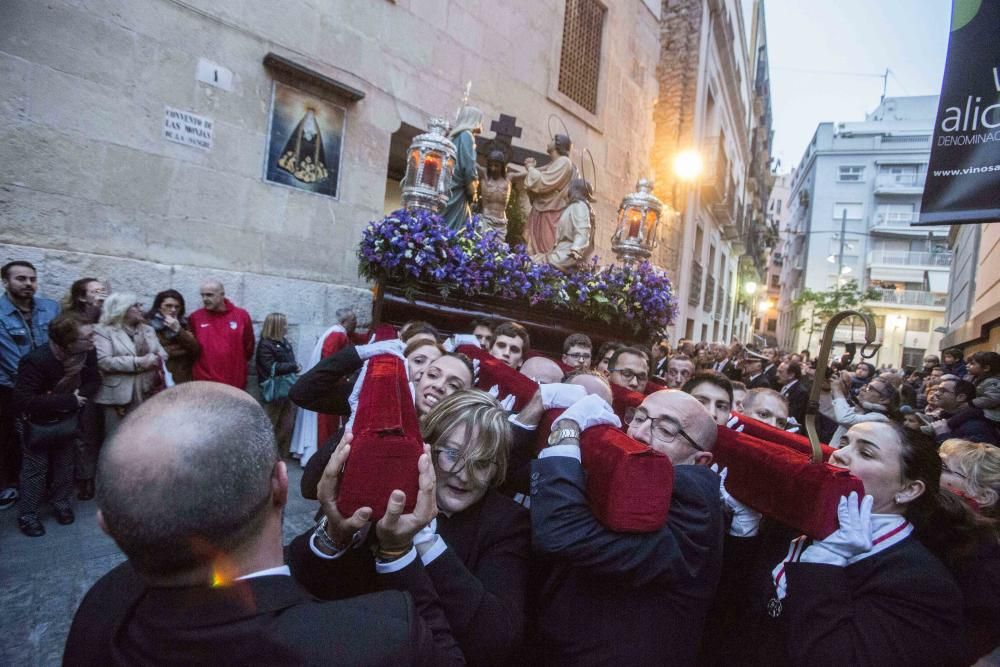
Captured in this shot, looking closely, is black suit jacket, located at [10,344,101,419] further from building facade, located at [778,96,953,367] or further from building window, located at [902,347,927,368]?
building window, located at [902,347,927,368]

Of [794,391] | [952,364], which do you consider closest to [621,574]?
[794,391]

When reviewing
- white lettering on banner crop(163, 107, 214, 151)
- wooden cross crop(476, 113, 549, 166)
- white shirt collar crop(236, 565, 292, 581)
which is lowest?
white shirt collar crop(236, 565, 292, 581)

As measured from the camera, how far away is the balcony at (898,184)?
1622 inches

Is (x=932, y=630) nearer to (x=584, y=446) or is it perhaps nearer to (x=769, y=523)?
(x=769, y=523)

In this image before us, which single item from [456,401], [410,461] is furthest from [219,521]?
[456,401]

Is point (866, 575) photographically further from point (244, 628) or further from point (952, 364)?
point (952, 364)

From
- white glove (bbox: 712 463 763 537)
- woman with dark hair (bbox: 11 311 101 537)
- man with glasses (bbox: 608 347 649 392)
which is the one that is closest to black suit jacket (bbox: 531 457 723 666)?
white glove (bbox: 712 463 763 537)

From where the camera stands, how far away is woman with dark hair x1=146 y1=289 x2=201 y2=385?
4.86 m

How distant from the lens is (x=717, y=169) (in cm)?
1714

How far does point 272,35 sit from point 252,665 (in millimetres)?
6400

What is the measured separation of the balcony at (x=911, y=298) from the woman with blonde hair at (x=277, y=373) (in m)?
42.2

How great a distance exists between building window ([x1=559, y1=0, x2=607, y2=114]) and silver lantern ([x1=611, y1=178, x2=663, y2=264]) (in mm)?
4709

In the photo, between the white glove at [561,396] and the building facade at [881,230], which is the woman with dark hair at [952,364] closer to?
the white glove at [561,396]


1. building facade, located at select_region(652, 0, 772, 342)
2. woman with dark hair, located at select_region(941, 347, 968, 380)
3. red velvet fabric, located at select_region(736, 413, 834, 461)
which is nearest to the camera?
red velvet fabric, located at select_region(736, 413, 834, 461)
